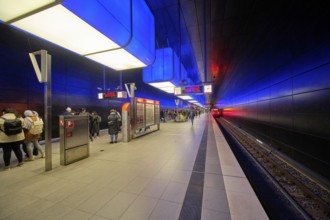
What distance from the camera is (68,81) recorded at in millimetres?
8422

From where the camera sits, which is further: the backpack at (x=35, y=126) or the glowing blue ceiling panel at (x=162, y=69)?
the glowing blue ceiling panel at (x=162, y=69)

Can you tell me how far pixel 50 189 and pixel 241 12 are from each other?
9886mm

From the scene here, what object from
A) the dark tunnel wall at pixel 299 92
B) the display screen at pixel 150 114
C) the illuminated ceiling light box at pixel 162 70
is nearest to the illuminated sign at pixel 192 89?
the illuminated ceiling light box at pixel 162 70

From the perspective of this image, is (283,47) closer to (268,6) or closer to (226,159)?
(268,6)

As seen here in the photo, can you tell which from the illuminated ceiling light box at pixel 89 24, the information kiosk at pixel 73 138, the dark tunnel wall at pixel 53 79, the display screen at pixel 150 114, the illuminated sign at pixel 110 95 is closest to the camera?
the illuminated ceiling light box at pixel 89 24

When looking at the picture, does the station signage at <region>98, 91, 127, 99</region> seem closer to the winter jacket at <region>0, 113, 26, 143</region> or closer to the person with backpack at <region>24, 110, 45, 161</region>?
the person with backpack at <region>24, 110, 45, 161</region>

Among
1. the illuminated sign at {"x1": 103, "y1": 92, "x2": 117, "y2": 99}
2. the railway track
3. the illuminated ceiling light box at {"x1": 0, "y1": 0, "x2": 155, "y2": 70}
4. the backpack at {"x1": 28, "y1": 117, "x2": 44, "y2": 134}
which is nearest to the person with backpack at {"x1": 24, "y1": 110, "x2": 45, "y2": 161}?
the backpack at {"x1": 28, "y1": 117, "x2": 44, "y2": 134}

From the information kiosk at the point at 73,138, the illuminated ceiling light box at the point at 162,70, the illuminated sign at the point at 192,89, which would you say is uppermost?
the illuminated ceiling light box at the point at 162,70

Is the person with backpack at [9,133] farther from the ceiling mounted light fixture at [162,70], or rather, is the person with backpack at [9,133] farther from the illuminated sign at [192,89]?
the illuminated sign at [192,89]

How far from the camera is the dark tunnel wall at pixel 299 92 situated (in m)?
3.46

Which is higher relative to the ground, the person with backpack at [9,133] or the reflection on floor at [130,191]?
the person with backpack at [9,133]

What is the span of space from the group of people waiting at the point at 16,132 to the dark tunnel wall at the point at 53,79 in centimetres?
325

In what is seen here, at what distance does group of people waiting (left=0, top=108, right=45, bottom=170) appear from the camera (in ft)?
11.3

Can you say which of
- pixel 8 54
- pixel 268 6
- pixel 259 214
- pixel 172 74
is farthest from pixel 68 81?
pixel 268 6
